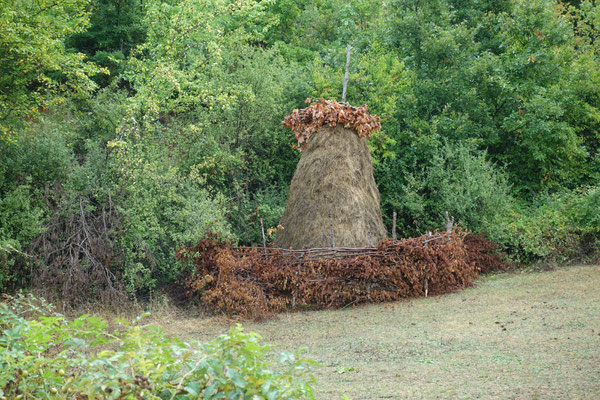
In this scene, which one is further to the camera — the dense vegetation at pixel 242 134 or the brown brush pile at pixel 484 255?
the brown brush pile at pixel 484 255

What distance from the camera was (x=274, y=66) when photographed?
15930 millimetres

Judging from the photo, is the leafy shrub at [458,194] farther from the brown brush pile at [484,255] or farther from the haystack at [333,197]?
the haystack at [333,197]

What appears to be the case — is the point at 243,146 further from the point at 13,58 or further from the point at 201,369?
the point at 201,369

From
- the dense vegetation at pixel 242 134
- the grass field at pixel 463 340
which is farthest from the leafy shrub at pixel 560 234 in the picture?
the grass field at pixel 463 340

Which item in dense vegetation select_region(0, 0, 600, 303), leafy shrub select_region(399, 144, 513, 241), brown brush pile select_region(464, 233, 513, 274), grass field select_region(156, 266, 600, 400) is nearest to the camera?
grass field select_region(156, 266, 600, 400)

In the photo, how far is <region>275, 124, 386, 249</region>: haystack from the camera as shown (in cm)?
1062

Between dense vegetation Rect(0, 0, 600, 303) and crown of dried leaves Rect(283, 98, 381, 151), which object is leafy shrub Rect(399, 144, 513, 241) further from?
crown of dried leaves Rect(283, 98, 381, 151)

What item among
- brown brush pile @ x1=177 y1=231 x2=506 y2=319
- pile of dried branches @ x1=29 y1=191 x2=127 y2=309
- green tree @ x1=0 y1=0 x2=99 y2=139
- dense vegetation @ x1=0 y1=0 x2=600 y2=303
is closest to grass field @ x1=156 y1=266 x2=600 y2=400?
brown brush pile @ x1=177 y1=231 x2=506 y2=319

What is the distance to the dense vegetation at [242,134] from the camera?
34.6 feet

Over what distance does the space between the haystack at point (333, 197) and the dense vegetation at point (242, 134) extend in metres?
1.31

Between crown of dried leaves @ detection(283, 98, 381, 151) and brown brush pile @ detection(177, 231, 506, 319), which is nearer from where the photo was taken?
brown brush pile @ detection(177, 231, 506, 319)

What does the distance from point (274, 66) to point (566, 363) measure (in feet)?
38.1

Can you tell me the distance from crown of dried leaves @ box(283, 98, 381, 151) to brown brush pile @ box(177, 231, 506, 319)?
2.53 m

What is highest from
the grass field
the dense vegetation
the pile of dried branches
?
the dense vegetation
